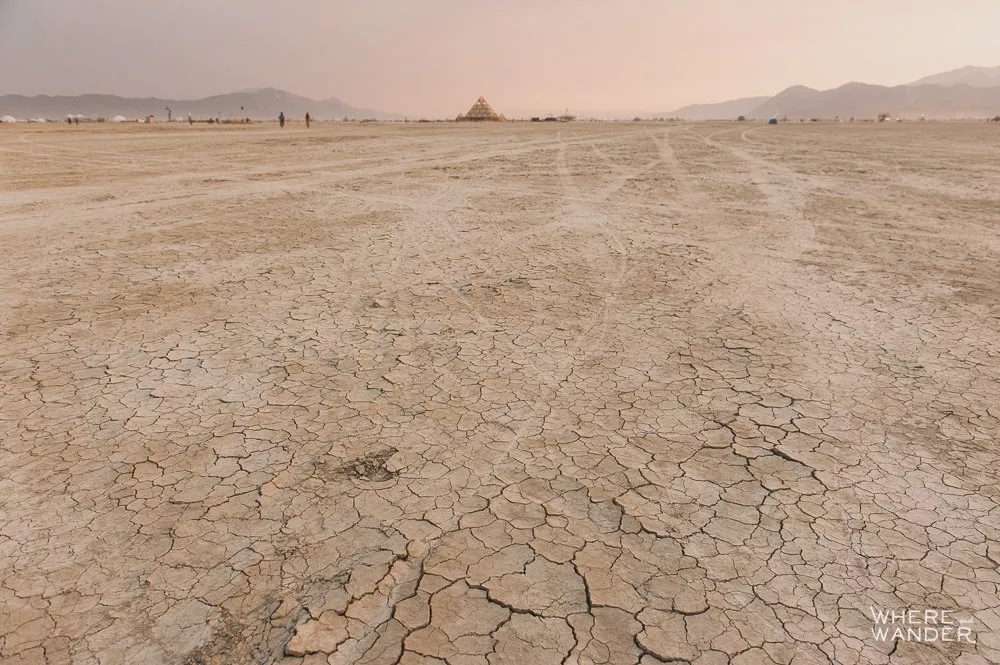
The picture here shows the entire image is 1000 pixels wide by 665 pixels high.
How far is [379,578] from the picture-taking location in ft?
6.54

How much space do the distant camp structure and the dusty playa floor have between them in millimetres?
51131

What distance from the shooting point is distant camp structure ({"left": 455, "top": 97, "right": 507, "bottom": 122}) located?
53438 mm

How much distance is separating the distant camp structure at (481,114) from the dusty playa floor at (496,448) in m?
51.1

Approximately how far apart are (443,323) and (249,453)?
1.91 m

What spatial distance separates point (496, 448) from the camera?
109 inches

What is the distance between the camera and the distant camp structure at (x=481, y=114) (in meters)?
53.4

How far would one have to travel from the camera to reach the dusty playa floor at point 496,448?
1836 millimetres

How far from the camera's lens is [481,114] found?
54.1 m

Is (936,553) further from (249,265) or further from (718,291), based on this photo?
(249,265)

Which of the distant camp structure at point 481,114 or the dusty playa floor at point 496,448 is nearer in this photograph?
the dusty playa floor at point 496,448

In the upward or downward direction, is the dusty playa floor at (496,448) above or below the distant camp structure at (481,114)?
below

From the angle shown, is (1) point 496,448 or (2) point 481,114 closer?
(1) point 496,448

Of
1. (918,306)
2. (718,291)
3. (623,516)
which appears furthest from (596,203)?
(623,516)

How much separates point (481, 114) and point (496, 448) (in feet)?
185
